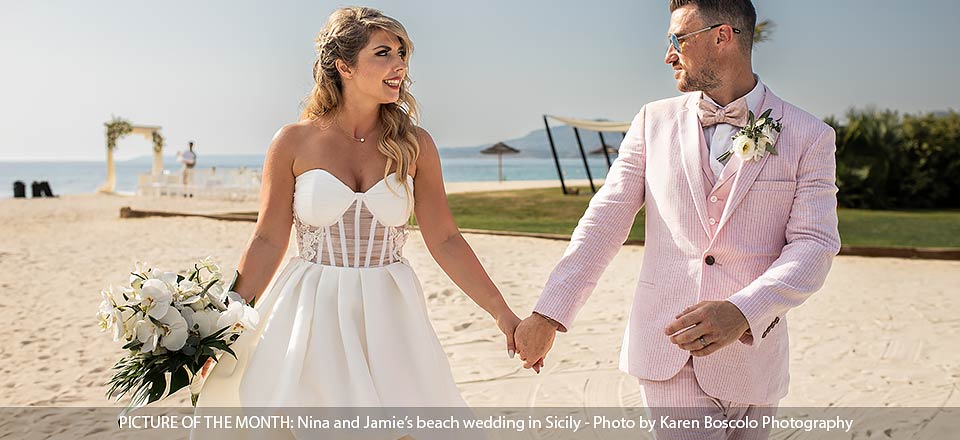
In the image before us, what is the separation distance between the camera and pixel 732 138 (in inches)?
100

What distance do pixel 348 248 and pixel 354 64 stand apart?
64cm

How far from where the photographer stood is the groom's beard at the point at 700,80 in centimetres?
258

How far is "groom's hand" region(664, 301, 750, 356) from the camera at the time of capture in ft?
7.25

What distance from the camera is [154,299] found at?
263 centimetres

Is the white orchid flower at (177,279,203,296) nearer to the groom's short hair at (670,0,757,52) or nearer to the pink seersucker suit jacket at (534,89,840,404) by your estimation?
the pink seersucker suit jacket at (534,89,840,404)

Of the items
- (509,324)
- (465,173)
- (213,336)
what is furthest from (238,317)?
(465,173)

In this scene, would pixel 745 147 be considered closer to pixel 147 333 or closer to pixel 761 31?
pixel 147 333

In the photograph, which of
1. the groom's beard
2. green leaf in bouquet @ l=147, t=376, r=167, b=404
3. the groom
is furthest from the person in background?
the groom's beard

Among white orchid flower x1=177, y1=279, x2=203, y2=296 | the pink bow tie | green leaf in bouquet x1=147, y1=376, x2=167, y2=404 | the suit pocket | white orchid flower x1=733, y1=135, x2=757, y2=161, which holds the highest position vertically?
the pink bow tie

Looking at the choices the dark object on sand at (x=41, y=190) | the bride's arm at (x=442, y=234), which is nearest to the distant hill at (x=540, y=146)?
the dark object on sand at (x=41, y=190)

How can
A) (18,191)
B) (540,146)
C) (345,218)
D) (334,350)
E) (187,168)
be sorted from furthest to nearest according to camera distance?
1. (540,146)
2. (18,191)
3. (187,168)
4. (345,218)
5. (334,350)

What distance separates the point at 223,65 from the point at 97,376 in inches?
3332

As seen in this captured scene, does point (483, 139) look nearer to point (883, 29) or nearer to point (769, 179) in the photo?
point (883, 29)

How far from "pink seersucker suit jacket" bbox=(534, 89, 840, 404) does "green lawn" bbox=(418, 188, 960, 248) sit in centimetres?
1281
